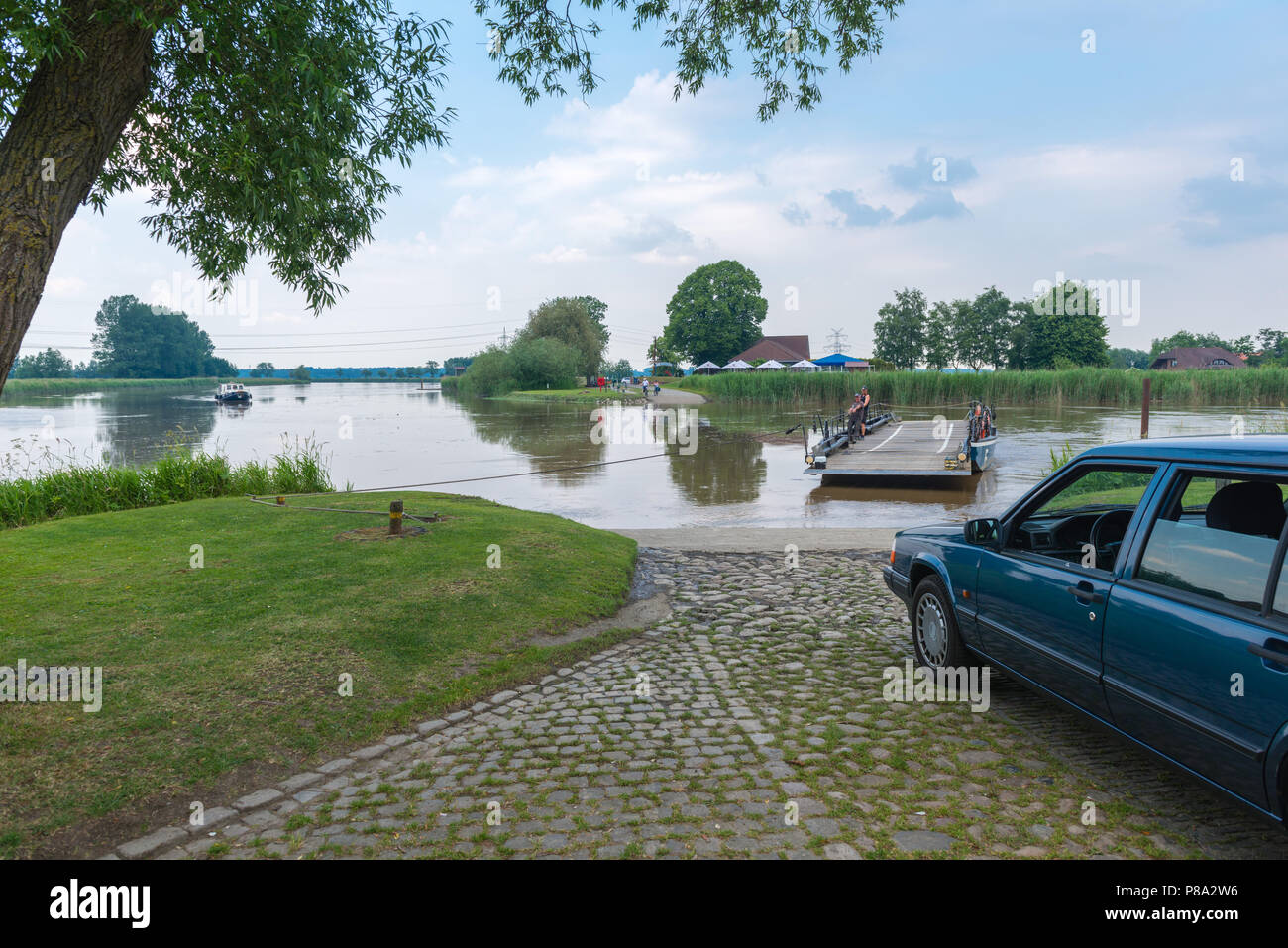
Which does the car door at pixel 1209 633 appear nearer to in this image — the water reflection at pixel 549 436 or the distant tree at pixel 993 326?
the water reflection at pixel 549 436

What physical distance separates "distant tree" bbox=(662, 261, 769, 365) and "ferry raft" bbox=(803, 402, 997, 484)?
238ft

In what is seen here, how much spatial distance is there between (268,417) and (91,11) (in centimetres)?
6370

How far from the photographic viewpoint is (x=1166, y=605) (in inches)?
140

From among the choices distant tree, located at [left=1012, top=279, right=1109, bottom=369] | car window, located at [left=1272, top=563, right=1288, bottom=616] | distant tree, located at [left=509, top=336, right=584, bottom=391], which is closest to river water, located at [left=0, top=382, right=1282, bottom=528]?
car window, located at [left=1272, top=563, right=1288, bottom=616]

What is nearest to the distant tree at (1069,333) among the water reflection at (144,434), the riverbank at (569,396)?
the riverbank at (569,396)

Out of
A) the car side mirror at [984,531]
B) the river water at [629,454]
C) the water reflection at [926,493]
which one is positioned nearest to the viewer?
the car side mirror at [984,531]

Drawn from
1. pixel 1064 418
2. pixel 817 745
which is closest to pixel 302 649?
pixel 817 745

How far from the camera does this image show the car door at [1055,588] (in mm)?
4039

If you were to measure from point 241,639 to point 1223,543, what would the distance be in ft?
20.9

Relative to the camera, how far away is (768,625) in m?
7.33

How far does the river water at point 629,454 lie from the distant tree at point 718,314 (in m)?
44.1

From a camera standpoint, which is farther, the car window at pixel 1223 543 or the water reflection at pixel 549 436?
the water reflection at pixel 549 436

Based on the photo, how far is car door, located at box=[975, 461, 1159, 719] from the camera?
404cm
